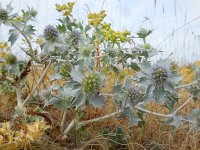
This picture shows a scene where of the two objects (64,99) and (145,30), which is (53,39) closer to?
(64,99)

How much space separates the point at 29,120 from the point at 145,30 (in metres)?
0.67

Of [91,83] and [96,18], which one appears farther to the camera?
[96,18]

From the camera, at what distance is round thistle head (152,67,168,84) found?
1195mm

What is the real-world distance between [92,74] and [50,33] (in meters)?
0.31

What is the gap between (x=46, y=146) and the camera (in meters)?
1.29

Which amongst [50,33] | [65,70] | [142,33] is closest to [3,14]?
[50,33]

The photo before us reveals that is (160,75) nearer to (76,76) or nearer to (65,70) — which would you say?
(76,76)

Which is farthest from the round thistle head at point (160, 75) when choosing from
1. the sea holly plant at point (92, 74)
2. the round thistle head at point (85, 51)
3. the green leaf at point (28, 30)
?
the green leaf at point (28, 30)

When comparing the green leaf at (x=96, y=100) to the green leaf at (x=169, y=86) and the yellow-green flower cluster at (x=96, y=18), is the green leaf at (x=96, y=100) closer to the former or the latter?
the green leaf at (x=169, y=86)

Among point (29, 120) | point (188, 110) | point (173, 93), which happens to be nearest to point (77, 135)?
point (29, 120)

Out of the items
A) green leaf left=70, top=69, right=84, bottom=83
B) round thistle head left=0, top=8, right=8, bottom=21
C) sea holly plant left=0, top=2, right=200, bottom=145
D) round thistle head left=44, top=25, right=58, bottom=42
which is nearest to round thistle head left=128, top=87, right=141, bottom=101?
sea holly plant left=0, top=2, right=200, bottom=145

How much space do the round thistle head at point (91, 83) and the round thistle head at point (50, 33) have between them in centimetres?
28

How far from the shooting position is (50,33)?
1402mm

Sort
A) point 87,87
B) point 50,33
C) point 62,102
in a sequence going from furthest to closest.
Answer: point 50,33, point 62,102, point 87,87
